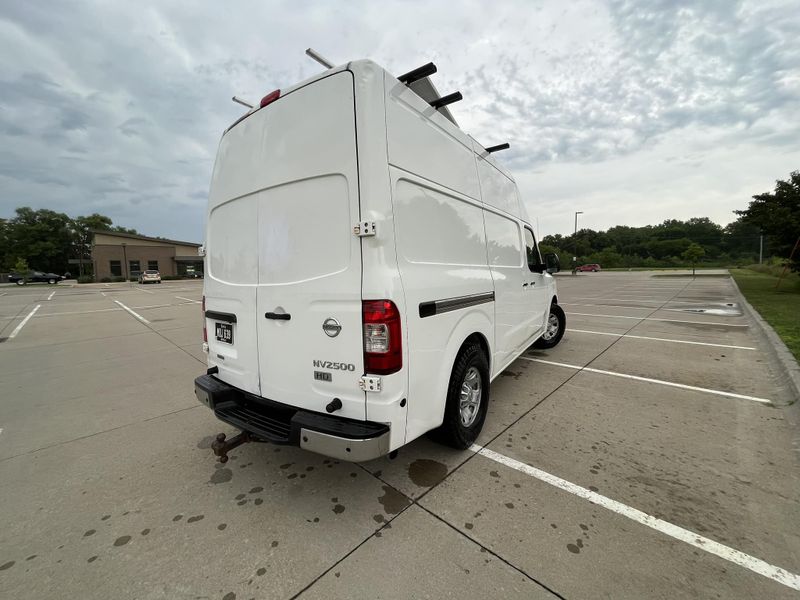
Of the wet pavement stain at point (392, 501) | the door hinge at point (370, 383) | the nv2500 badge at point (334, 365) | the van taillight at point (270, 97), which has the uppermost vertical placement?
the van taillight at point (270, 97)

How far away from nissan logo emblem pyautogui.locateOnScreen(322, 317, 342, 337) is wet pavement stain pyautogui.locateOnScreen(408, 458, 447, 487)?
1.36 meters

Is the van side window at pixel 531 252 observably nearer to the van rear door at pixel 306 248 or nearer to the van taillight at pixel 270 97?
the van rear door at pixel 306 248

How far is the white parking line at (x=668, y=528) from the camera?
5.81 ft

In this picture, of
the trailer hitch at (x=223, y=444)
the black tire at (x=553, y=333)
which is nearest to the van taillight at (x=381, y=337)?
the trailer hitch at (x=223, y=444)

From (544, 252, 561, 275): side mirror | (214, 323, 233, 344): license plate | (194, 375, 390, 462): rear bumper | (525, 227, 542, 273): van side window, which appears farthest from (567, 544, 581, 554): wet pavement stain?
(544, 252, 561, 275): side mirror

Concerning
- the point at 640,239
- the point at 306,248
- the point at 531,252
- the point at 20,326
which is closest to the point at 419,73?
the point at 306,248

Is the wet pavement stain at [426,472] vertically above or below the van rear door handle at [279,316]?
below

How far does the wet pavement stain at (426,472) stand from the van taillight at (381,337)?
1.08 m

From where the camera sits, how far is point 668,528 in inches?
82.1

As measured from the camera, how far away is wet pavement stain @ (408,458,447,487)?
258 centimetres

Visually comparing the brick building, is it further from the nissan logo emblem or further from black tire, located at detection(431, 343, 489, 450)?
the nissan logo emblem

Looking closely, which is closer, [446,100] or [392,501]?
[392,501]

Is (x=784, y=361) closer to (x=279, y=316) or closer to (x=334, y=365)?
(x=334, y=365)

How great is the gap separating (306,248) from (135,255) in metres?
57.9
